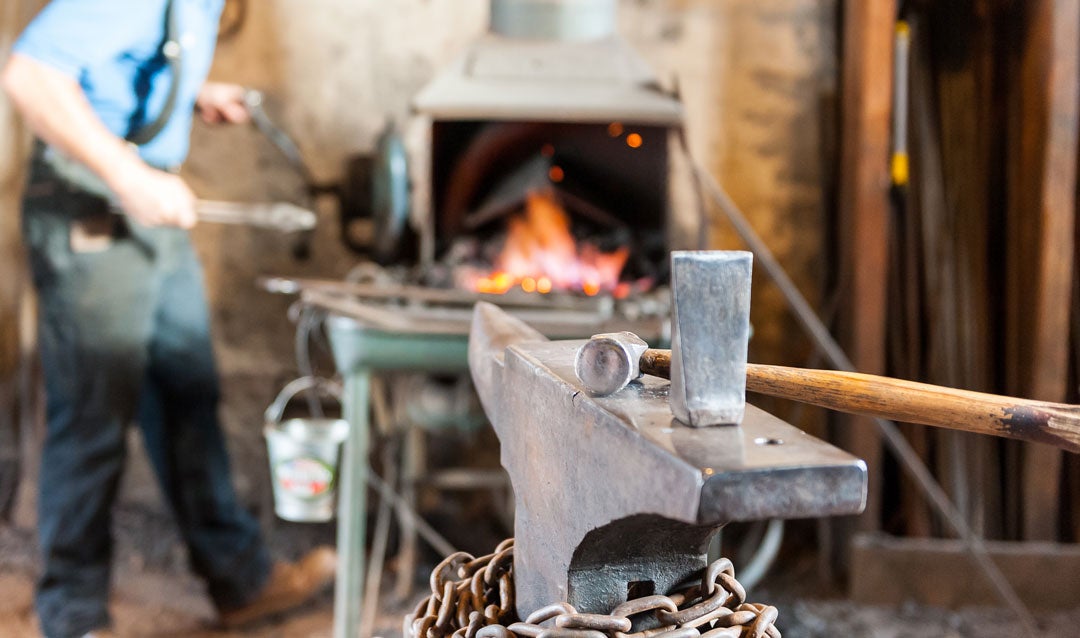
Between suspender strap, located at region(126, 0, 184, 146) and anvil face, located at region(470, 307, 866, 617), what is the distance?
4.92 ft

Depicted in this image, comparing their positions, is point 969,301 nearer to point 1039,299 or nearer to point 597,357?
point 1039,299

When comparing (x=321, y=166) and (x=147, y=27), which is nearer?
(x=147, y=27)

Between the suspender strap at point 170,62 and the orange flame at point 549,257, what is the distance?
2.94 feet

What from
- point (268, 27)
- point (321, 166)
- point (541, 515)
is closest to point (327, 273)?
point (321, 166)

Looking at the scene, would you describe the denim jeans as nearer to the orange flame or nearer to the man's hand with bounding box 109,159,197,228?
the man's hand with bounding box 109,159,197,228

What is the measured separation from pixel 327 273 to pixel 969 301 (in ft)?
6.71

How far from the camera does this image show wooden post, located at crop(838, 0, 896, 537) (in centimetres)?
265

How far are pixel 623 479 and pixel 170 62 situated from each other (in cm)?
187

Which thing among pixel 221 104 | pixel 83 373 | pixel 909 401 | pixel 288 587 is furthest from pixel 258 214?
pixel 909 401

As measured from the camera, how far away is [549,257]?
2779 mm

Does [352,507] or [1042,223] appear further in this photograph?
[1042,223]

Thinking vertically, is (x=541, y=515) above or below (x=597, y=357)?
below

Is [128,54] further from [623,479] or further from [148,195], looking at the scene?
[623,479]

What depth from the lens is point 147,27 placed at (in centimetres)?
211
